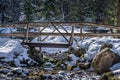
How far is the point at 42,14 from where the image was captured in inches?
1720

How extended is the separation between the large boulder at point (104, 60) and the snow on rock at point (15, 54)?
3968mm

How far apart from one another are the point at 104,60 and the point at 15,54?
5.05 m

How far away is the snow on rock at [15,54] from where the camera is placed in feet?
54.4

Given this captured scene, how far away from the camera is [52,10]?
43.8m

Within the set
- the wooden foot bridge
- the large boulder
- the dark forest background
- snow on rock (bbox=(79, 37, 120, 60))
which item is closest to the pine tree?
the dark forest background

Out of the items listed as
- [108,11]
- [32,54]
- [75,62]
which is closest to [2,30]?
[108,11]

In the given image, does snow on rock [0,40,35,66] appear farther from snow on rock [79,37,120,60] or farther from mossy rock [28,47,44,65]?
snow on rock [79,37,120,60]

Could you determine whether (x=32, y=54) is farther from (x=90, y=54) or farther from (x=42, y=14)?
(x=42, y=14)

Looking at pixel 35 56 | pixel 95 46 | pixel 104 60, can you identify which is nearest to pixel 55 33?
pixel 35 56

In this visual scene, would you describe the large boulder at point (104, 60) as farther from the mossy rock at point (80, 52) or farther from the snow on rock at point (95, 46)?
the mossy rock at point (80, 52)

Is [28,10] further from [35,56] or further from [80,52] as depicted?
[80,52]

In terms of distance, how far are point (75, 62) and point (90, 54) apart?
0.85 m

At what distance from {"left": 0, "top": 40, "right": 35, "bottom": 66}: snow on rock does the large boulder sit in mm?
3968

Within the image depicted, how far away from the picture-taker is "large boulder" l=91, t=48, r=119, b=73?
14283mm
